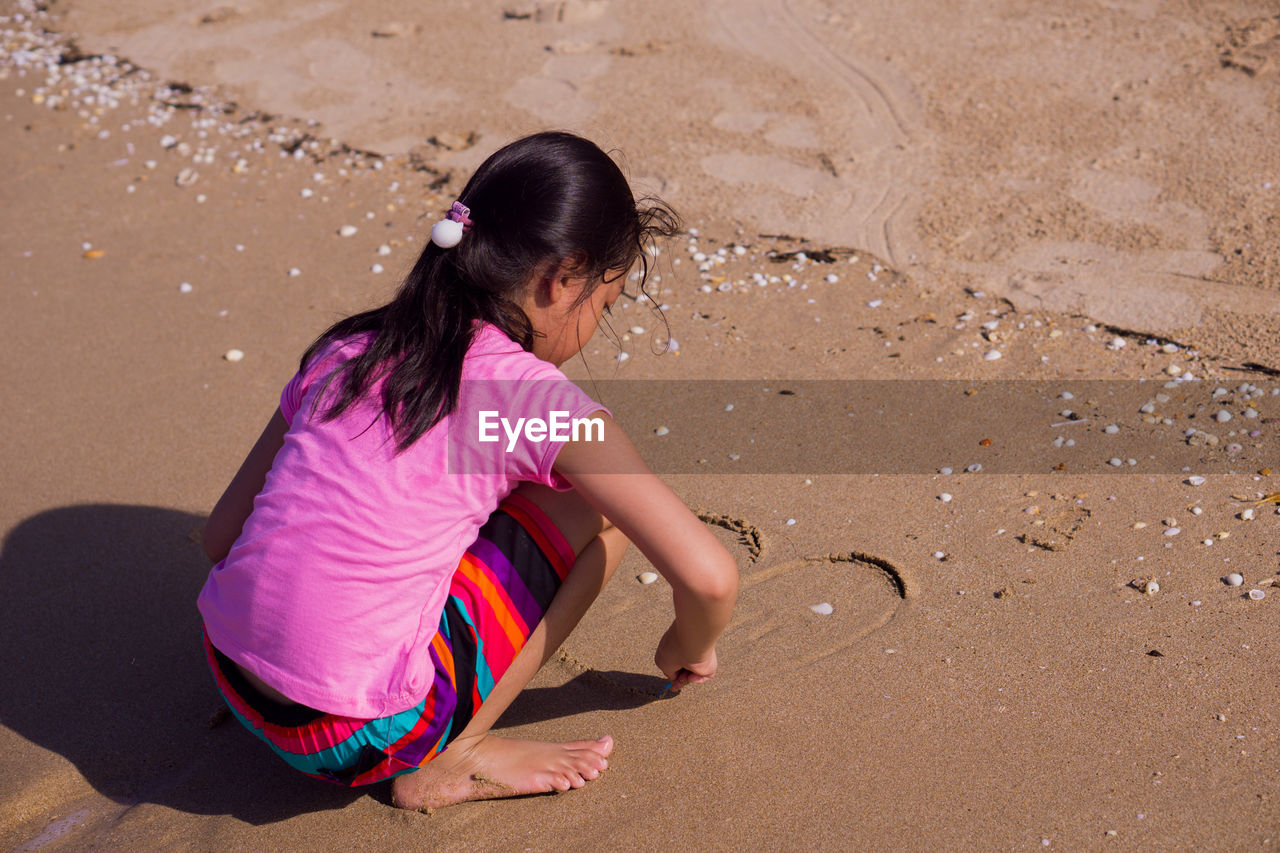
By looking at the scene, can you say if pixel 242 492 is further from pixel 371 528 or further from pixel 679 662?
pixel 679 662

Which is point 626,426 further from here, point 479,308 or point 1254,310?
point 1254,310

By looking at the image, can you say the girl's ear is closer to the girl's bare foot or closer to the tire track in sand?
the girl's bare foot

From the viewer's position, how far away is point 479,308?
1.96m

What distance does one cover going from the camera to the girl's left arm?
7.13ft

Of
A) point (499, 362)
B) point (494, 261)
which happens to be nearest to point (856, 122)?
point (494, 261)

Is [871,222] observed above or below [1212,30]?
below

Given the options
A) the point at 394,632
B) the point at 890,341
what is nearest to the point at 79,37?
the point at 890,341

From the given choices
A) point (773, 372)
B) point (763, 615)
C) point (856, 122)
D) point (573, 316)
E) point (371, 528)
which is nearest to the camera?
point (371, 528)

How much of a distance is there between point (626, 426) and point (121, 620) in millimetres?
1546

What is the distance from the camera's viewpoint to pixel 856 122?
4953 millimetres

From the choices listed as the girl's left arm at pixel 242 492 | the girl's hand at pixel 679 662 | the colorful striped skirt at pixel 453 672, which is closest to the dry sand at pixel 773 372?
the girl's hand at pixel 679 662

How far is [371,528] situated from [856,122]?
3801 mm

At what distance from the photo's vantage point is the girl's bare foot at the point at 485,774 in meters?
2.13

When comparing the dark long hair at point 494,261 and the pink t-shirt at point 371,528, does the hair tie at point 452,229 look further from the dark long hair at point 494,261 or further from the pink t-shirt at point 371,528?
the pink t-shirt at point 371,528
